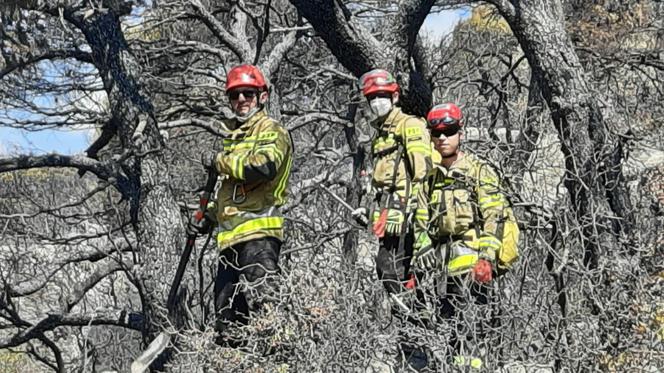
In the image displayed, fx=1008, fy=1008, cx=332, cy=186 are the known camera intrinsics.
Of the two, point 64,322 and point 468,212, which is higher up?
point 468,212

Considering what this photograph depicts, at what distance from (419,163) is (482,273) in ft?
2.93

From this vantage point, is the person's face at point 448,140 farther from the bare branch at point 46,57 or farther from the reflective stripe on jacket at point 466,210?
the bare branch at point 46,57

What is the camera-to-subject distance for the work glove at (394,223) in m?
5.26

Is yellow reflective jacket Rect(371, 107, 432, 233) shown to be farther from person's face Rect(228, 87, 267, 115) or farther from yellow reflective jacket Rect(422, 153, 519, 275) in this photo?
person's face Rect(228, 87, 267, 115)

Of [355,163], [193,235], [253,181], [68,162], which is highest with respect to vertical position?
[68,162]

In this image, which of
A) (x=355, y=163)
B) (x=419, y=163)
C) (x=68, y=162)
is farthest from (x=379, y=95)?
(x=355, y=163)

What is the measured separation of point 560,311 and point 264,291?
1263 mm

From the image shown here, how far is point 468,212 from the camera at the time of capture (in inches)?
196

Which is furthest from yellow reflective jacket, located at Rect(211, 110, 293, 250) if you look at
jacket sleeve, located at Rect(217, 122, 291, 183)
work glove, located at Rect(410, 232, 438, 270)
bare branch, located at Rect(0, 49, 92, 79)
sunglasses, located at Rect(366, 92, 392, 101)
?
bare branch, located at Rect(0, 49, 92, 79)

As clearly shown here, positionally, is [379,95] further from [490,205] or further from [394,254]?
[490,205]

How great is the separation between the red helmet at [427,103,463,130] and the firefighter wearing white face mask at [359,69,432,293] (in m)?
0.23

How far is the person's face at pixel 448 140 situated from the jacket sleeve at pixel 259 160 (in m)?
0.80

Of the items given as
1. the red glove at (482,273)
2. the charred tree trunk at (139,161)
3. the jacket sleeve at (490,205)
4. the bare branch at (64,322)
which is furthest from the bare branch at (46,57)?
the red glove at (482,273)

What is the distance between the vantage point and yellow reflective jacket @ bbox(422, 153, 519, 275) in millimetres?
4762
